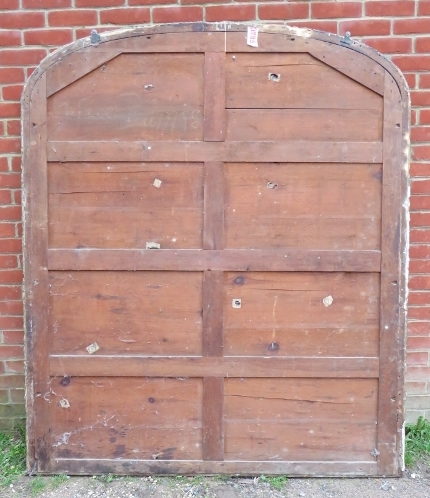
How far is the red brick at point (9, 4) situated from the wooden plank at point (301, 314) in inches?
65.8

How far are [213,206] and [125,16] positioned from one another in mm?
1019

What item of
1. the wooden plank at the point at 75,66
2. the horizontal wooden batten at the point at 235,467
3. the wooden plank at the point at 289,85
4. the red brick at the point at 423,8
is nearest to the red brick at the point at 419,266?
the wooden plank at the point at 289,85

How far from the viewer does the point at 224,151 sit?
249 centimetres

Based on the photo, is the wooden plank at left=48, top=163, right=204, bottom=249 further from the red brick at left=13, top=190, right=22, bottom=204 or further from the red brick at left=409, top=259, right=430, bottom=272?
the red brick at left=409, top=259, right=430, bottom=272

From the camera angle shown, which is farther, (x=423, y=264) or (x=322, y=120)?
(x=423, y=264)

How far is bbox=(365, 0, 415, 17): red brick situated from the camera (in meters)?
2.54

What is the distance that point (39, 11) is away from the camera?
2.59 metres

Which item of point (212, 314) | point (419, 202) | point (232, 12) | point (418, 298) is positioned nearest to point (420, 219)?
point (419, 202)

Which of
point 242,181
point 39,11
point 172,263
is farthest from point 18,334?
point 39,11

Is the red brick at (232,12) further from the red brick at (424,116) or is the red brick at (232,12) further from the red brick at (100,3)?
the red brick at (424,116)

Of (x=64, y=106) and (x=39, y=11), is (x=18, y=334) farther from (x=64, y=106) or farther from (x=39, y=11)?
(x=39, y=11)

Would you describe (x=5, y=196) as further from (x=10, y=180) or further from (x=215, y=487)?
(x=215, y=487)

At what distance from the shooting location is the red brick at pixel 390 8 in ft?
8.34

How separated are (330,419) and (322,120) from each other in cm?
144
